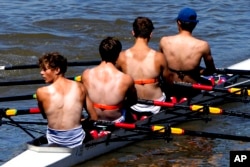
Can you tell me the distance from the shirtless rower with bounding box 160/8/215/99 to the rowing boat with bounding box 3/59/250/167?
37cm

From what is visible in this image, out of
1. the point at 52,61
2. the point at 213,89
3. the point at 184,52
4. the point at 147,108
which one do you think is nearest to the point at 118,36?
the point at 184,52

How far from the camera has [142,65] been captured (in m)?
9.91

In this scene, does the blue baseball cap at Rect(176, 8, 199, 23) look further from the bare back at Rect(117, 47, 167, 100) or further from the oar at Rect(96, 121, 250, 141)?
the oar at Rect(96, 121, 250, 141)

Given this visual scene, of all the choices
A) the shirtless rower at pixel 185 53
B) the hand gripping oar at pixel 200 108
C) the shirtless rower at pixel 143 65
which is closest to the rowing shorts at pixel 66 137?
the hand gripping oar at pixel 200 108

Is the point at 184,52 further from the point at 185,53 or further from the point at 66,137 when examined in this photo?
the point at 66,137

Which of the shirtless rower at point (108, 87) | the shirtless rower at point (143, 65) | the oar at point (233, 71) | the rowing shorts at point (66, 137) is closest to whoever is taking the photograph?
the rowing shorts at point (66, 137)

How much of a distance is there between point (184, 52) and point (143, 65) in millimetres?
996

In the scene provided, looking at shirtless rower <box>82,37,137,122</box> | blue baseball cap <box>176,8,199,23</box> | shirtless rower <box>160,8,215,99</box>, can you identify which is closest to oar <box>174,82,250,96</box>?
shirtless rower <box>160,8,215,99</box>

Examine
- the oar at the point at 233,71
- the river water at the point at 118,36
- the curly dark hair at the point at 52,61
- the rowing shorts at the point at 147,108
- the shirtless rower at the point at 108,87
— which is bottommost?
the river water at the point at 118,36

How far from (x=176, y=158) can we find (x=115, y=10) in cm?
1074

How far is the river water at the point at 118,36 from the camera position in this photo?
9664mm

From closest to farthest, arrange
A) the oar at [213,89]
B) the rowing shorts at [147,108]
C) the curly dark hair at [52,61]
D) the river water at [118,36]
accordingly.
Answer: the curly dark hair at [52,61], the river water at [118,36], the rowing shorts at [147,108], the oar at [213,89]

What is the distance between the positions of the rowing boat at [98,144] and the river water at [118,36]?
5.7 inches

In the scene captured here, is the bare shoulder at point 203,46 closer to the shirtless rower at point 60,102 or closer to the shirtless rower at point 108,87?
the shirtless rower at point 108,87
